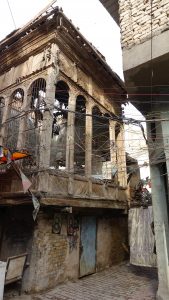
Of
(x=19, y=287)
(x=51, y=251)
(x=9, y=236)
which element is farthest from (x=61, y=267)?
(x=9, y=236)

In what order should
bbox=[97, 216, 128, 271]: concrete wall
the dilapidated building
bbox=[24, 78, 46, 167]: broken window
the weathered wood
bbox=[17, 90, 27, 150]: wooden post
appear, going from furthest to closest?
1. bbox=[97, 216, 128, 271]: concrete wall
2. bbox=[17, 90, 27, 150]: wooden post
3. bbox=[24, 78, 46, 167]: broken window
4. the dilapidated building
5. the weathered wood

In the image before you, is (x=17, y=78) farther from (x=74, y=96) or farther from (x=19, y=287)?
(x=19, y=287)

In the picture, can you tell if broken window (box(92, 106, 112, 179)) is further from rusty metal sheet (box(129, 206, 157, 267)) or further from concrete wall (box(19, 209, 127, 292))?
concrete wall (box(19, 209, 127, 292))

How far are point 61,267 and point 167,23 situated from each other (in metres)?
8.13

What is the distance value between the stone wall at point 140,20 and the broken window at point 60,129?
12.4 feet

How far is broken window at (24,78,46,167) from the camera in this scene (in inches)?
332

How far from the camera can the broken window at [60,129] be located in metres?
10.4

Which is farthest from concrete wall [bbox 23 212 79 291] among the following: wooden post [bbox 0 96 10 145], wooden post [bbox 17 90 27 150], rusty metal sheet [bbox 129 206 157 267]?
wooden post [bbox 0 96 10 145]

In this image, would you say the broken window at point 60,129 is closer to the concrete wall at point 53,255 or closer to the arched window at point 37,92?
the arched window at point 37,92

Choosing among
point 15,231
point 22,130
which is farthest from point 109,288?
point 22,130

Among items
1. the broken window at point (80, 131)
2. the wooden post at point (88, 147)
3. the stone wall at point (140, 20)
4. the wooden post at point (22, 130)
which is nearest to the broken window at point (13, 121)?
the wooden post at point (22, 130)

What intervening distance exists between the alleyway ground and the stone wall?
24.2ft

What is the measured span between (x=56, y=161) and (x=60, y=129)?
5.94 feet

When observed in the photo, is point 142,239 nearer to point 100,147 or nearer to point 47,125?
point 100,147
